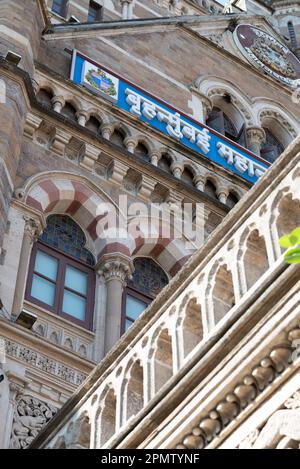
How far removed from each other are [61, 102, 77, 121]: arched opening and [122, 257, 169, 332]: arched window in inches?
106

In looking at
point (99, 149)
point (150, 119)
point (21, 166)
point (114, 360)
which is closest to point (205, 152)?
point (150, 119)

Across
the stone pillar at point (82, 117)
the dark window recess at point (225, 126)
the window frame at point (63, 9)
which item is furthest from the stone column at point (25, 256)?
the window frame at point (63, 9)

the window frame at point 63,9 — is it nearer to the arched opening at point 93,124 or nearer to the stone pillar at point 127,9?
the stone pillar at point 127,9

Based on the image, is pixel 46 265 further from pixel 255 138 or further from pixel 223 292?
pixel 255 138

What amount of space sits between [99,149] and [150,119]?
5.79 feet

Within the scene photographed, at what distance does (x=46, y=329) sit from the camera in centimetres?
1248

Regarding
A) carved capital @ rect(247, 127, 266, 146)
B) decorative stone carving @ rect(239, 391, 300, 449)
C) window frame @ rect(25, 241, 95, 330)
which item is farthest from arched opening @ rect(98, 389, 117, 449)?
carved capital @ rect(247, 127, 266, 146)

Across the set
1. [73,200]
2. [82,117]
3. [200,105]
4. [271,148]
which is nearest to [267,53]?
[271,148]

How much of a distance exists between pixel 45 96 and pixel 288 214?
31.4 ft

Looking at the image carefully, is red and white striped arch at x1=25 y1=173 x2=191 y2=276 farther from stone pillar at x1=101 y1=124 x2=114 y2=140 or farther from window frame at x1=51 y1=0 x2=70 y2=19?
window frame at x1=51 y1=0 x2=70 y2=19

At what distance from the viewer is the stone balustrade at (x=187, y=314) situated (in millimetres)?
7523

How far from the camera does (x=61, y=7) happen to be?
21.5m

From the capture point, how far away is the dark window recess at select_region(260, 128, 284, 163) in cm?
2028
